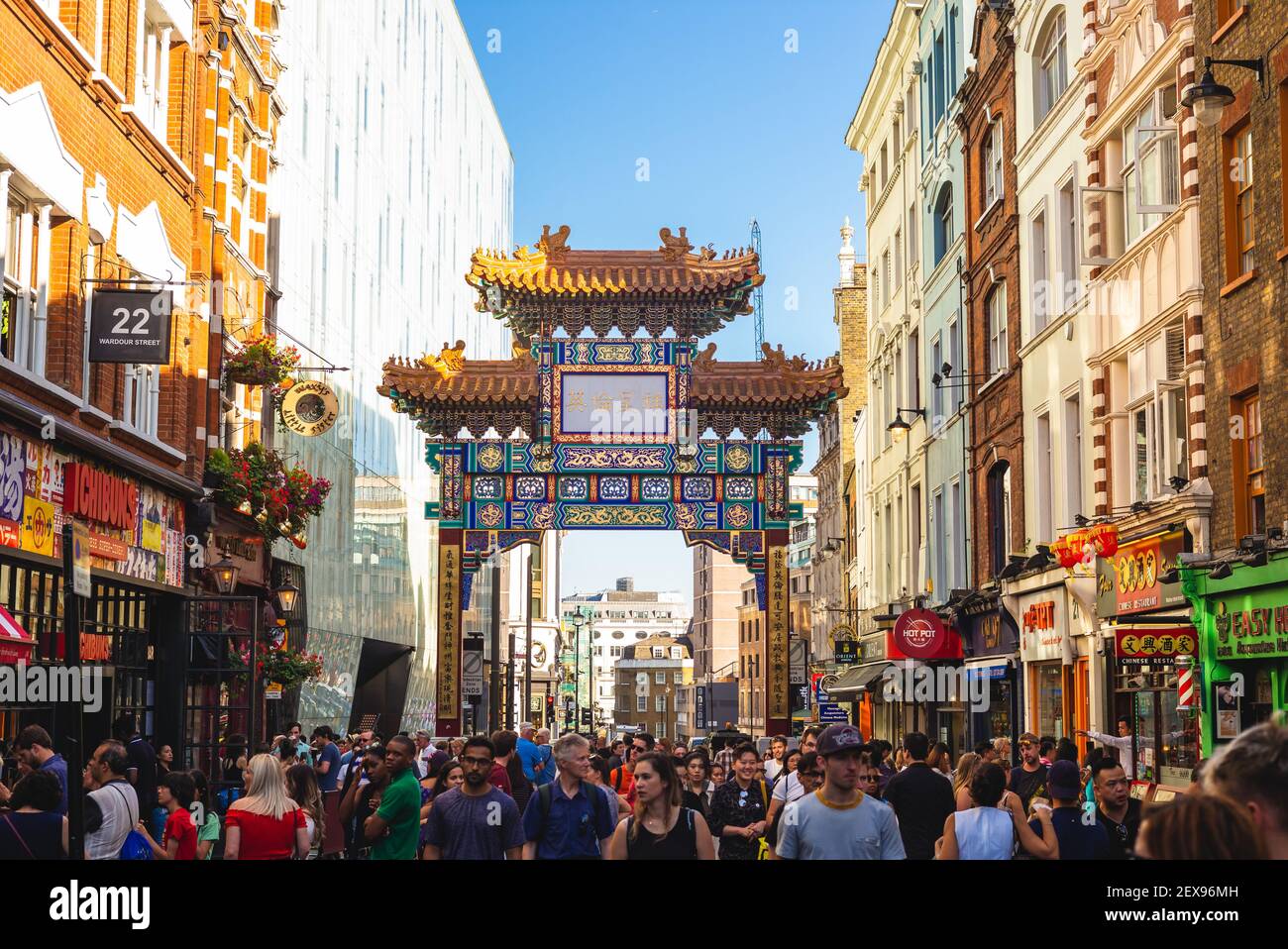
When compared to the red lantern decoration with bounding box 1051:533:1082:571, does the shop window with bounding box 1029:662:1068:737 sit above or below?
below

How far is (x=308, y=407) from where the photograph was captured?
28.5 m

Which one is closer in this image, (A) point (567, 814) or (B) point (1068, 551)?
(A) point (567, 814)

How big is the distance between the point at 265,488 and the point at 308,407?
77.0 inches

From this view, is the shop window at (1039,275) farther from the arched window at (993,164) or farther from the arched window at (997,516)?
the arched window at (997,516)

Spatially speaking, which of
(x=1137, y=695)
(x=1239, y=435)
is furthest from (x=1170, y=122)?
(x=1137, y=695)

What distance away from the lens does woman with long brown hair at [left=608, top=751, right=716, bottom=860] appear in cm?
938

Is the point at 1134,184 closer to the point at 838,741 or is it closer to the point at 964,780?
the point at 964,780

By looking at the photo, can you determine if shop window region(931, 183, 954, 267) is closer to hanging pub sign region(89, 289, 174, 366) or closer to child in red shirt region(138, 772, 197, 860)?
hanging pub sign region(89, 289, 174, 366)

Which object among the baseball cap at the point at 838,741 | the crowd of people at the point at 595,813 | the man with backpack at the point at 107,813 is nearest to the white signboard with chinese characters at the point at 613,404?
the crowd of people at the point at 595,813

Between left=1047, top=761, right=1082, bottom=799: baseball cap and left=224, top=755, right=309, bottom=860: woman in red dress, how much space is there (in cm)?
480

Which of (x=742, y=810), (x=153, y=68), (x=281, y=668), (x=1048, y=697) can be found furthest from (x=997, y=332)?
(x=742, y=810)

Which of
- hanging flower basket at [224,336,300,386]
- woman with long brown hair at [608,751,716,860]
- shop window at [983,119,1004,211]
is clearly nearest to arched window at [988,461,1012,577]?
shop window at [983,119,1004,211]

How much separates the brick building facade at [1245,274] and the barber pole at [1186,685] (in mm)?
1802

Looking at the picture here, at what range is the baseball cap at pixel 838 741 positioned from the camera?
8.80 m
